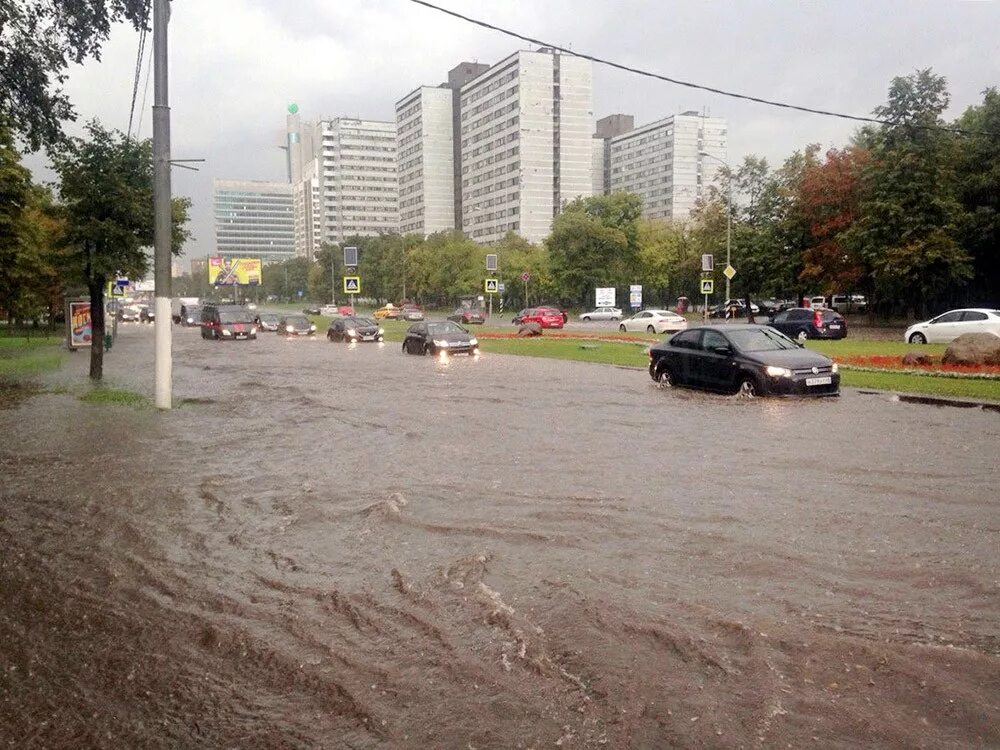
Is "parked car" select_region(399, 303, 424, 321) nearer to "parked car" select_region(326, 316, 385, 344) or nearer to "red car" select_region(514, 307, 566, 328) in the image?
"red car" select_region(514, 307, 566, 328)

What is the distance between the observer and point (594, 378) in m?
22.0

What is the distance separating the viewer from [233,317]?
51406 mm

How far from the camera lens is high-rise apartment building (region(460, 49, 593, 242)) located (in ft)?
438

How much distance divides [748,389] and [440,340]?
1761 cm

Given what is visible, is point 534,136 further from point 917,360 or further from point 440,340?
point 917,360

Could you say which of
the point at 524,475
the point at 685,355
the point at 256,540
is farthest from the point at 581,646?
the point at 685,355

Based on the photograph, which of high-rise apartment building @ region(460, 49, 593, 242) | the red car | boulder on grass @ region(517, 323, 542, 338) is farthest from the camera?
high-rise apartment building @ region(460, 49, 593, 242)

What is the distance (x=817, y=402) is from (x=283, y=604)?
1265 centimetres

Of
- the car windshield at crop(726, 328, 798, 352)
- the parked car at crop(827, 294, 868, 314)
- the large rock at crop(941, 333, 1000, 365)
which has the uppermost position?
the parked car at crop(827, 294, 868, 314)

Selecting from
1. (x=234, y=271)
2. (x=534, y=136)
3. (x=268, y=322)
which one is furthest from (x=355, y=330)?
(x=534, y=136)

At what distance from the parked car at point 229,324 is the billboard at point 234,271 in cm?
6269

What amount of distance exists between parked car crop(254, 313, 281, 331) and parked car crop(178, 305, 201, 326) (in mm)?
17613

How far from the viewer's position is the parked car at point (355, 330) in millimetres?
45844

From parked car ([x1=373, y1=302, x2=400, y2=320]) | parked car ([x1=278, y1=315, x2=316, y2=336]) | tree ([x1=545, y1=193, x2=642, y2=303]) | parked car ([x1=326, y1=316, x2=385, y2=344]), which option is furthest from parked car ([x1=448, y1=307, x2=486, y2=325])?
parked car ([x1=326, y1=316, x2=385, y2=344])
